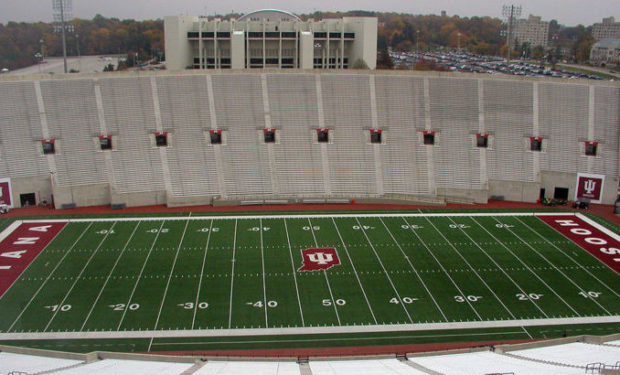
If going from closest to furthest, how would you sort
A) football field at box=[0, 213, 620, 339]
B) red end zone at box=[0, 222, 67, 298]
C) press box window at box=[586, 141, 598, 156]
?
football field at box=[0, 213, 620, 339], red end zone at box=[0, 222, 67, 298], press box window at box=[586, 141, 598, 156]

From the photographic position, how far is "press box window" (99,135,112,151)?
29.8 metres

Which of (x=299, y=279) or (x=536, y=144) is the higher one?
(x=536, y=144)

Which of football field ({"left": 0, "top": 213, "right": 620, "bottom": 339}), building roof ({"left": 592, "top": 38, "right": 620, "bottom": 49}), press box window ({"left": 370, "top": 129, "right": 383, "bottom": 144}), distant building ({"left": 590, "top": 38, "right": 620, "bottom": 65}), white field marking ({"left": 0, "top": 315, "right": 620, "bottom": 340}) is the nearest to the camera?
white field marking ({"left": 0, "top": 315, "right": 620, "bottom": 340})

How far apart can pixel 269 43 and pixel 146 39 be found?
30321 millimetres

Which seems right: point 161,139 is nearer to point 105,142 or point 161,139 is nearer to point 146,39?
point 105,142

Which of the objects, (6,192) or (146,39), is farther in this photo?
(146,39)

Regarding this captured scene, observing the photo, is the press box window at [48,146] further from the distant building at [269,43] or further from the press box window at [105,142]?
the distant building at [269,43]

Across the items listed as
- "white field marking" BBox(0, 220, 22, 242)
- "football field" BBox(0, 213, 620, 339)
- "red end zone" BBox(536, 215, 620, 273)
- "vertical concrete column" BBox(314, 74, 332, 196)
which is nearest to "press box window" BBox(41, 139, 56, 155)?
"white field marking" BBox(0, 220, 22, 242)

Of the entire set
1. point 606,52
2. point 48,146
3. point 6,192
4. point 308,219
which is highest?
point 606,52

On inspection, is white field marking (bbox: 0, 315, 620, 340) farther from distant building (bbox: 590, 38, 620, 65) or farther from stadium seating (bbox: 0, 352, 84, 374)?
distant building (bbox: 590, 38, 620, 65)

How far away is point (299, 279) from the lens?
20.2 m

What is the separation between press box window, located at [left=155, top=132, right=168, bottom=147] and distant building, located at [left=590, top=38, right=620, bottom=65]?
7133 centimetres

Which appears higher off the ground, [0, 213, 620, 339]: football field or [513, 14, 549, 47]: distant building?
[513, 14, 549, 47]: distant building

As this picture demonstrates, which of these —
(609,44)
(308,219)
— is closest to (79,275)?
(308,219)
